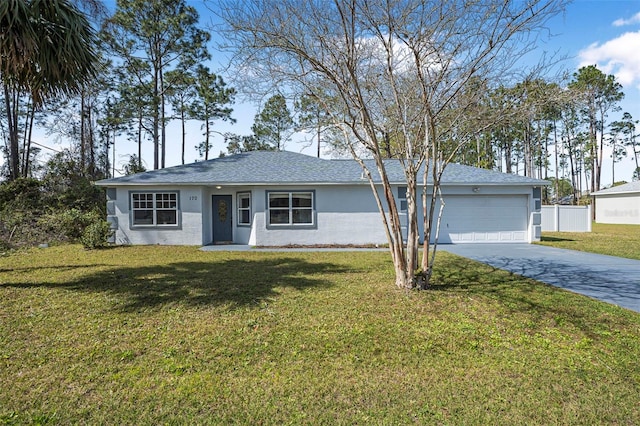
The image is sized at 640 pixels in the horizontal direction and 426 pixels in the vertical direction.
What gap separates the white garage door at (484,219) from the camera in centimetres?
1463

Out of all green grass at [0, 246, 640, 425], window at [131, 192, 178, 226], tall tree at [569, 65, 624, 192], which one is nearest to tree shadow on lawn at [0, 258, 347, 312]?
green grass at [0, 246, 640, 425]

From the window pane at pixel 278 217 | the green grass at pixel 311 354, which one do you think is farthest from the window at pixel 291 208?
the green grass at pixel 311 354

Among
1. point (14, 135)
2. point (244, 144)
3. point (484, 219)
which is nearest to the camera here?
point (484, 219)

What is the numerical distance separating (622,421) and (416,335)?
2107 mm

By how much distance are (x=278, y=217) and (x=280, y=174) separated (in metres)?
1.82

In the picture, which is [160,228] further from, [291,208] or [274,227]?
[291,208]

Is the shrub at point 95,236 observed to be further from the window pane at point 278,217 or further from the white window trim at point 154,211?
the window pane at point 278,217

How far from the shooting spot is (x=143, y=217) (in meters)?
14.0

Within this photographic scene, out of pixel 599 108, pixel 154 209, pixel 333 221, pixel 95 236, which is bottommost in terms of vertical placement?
pixel 95 236

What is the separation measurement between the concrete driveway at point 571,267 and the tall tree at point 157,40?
19.5 meters

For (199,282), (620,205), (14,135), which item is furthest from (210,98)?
(620,205)

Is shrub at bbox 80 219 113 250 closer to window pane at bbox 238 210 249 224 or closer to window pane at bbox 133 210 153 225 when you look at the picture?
A: window pane at bbox 133 210 153 225

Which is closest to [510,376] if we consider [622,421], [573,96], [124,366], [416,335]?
[622,421]

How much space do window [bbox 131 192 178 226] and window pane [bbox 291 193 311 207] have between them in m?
4.69
